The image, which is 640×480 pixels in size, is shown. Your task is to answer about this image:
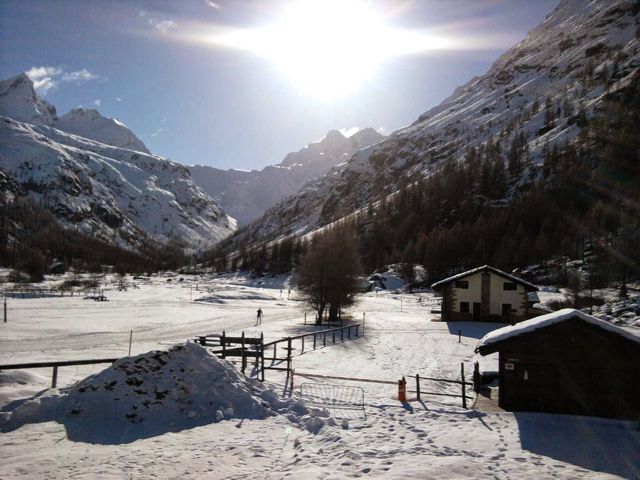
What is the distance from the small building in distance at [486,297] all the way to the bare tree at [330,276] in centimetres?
1145

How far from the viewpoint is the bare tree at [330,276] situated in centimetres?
4709

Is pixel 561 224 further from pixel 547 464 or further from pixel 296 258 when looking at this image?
pixel 547 464

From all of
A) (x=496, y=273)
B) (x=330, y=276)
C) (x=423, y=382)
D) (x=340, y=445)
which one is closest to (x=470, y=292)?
(x=496, y=273)

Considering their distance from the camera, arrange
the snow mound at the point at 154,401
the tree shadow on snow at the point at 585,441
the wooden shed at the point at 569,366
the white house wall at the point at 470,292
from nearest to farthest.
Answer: the tree shadow on snow at the point at 585,441, the snow mound at the point at 154,401, the wooden shed at the point at 569,366, the white house wall at the point at 470,292

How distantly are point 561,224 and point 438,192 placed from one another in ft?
200

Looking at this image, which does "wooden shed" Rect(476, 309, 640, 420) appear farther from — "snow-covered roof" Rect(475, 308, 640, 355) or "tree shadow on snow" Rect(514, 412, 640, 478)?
"tree shadow on snow" Rect(514, 412, 640, 478)

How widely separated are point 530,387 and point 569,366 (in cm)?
164

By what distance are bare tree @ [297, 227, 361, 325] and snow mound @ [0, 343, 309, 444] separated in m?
30.6

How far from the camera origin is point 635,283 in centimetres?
6969

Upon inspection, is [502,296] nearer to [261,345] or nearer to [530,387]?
A: [530,387]

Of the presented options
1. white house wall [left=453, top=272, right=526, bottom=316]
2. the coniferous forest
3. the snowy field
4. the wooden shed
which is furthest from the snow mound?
the coniferous forest

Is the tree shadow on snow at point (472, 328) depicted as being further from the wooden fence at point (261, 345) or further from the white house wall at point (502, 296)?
the wooden fence at point (261, 345)

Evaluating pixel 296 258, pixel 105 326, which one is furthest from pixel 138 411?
pixel 296 258

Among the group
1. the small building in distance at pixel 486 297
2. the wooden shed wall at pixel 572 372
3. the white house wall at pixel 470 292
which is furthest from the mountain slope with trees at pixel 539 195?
the wooden shed wall at pixel 572 372
